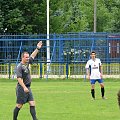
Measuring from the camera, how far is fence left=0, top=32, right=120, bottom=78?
1480 inches

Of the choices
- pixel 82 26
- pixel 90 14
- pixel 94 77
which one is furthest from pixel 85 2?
pixel 94 77

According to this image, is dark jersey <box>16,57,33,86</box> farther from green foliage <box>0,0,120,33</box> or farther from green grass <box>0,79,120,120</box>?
green foliage <box>0,0,120,33</box>

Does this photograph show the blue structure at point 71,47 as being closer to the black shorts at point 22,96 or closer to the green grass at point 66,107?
the green grass at point 66,107

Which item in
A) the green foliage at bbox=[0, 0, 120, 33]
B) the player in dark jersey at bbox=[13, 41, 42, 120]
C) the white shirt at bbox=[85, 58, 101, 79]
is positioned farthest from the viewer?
the green foliage at bbox=[0, 0, 120, 33]

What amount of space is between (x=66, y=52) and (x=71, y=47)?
2.25ft

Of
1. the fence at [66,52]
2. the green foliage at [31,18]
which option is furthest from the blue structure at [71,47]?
the green foliage at [31,18]

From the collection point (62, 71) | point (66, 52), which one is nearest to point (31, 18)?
point (66, 52)

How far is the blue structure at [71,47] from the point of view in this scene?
39594 millimetres

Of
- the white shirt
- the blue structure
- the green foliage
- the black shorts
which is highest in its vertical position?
the green foliage

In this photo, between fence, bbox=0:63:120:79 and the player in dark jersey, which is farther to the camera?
fence, bbox=0:63:120:79

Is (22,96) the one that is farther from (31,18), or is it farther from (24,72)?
(31,18)

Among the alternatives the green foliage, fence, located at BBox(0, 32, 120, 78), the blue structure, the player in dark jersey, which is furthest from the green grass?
the green foliage

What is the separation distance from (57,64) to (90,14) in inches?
1944

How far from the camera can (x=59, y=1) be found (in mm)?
57594
